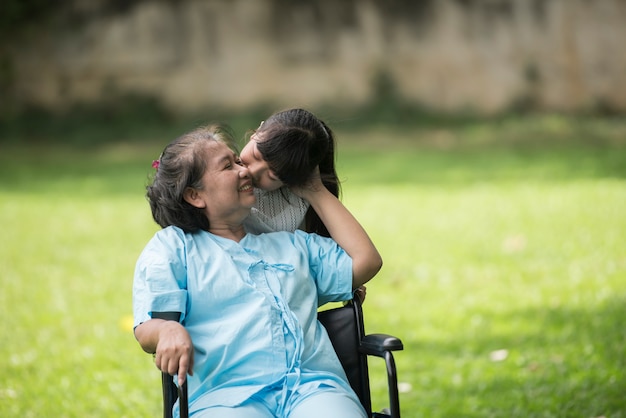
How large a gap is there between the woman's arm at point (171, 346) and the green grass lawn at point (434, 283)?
185 centimetres

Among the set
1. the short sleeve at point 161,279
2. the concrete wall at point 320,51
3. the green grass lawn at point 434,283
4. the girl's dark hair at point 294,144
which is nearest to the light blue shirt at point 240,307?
the short sleeve at point 161,279

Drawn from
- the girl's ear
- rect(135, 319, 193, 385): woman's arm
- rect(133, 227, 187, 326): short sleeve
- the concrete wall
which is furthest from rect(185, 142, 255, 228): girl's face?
the concrete wall

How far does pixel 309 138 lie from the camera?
8.93 ft

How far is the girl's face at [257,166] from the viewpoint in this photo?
2730 mm

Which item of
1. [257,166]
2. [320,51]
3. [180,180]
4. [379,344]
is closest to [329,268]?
[379,344]

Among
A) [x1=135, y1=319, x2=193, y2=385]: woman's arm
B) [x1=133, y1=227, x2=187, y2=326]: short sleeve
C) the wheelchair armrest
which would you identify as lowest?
the wheelchair armrest

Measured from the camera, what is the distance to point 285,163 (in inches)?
106

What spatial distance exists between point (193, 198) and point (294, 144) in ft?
1.12

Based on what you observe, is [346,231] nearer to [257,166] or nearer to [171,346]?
[257,166]

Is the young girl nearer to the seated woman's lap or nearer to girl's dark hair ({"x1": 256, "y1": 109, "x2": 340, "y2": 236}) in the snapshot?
girl's dark hair ({"x1": 256, "y1": 109, "x2": 340, "y2": 236})

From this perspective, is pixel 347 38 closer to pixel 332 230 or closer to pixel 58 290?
pixel 58 290

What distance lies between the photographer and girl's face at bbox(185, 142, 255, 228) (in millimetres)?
2678

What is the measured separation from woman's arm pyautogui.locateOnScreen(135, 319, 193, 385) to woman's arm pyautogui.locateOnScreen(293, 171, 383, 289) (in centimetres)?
60

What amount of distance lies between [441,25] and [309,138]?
43.4ft
